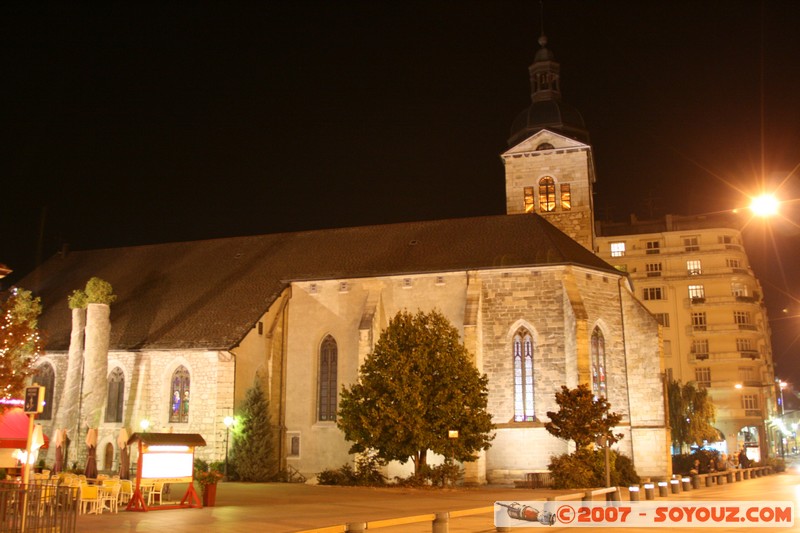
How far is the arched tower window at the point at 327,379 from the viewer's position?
3541cm

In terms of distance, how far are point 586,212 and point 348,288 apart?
45.9ft

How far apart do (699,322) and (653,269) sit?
19.3ft

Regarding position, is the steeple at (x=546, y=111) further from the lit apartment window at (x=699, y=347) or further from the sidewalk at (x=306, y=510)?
the lit apartment window at (x=699, y=347)

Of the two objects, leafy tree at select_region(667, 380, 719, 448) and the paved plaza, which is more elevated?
leafy tree at select_region(667, 380, 719, 448)

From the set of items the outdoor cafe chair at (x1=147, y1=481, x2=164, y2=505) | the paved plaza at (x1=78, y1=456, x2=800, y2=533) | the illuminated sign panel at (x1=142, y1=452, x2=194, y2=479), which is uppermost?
the illuminated sign panel at (x1=142, y1=452, x2=194, y2=479)

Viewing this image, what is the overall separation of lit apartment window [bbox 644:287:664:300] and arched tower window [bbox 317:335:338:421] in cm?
3640

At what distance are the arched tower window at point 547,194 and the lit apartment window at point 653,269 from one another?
85.1ft

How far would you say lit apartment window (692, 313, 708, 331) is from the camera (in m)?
61.0

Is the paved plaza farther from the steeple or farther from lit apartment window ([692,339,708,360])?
lit apartment window ([692,339,708,360])

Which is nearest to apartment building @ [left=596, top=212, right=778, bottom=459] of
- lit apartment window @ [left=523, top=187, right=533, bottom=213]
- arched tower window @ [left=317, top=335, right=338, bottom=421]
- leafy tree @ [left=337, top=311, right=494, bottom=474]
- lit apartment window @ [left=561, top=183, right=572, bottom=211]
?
lit apartment window @ [left=561, top=183, right=572, bottom=211]

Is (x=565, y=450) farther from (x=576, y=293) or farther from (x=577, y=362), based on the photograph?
(x=576, y=293)

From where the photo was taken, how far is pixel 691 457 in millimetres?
39156

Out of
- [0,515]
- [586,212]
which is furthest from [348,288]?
[0,515]

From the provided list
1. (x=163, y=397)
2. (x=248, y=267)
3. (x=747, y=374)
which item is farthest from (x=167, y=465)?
(x=747, y=374)
